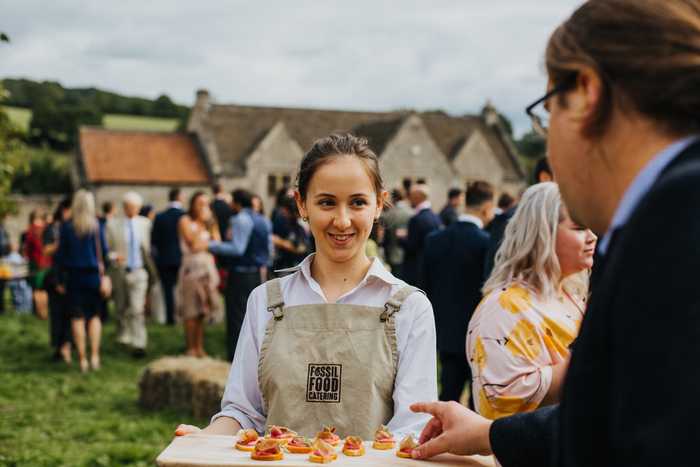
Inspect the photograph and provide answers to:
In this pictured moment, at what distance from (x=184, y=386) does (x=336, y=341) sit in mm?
6286

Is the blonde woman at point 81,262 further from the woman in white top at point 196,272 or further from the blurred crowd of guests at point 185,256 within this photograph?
the woman in white top at point 196,272

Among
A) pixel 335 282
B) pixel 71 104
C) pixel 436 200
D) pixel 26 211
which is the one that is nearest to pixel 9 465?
pixel 335 282

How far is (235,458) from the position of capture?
1983 millimetres

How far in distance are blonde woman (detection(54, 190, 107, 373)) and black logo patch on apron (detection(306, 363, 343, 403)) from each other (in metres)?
7.97

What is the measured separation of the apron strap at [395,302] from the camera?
2.72 meters

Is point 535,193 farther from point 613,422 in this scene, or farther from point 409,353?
point 613,422

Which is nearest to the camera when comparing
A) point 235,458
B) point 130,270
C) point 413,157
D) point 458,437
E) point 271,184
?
point 235,458

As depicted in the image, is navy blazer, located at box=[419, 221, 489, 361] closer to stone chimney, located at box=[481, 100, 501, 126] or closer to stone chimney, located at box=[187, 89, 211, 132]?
stone chimney, located at box=[187, 89, 211, 132]

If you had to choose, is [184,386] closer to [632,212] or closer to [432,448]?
[432,448]

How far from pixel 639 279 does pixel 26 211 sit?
4285cm

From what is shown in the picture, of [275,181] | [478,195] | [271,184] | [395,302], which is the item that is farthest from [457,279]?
[271,184]

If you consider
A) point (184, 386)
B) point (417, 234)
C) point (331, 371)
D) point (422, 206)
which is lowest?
point (184, 386)

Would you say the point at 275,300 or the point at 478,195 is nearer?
the point at 275,300

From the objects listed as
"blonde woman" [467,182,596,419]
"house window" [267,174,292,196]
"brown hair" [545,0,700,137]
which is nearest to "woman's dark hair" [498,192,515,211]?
"blonde woman" [467,182,596,419]
